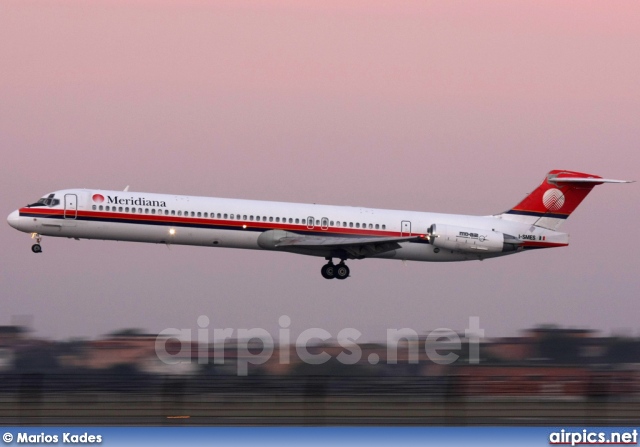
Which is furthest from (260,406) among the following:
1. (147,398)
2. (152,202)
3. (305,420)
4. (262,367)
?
(152,202)

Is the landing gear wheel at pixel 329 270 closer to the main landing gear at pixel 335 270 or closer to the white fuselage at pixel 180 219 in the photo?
the main landing gear at pixel 335 270

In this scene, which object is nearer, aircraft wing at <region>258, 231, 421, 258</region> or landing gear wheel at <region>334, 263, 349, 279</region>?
aircraft wing at <region>258, 231, 421, 258</region>

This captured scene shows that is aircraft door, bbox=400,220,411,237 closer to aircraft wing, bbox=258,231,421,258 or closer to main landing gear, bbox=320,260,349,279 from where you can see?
aircraft wing, bbox=258,231,421,258

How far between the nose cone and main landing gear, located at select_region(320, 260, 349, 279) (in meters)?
→ 11.4

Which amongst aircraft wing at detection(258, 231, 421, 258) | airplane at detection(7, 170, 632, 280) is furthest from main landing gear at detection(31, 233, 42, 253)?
aircraft wing at detection(258, 231, 421, 258)

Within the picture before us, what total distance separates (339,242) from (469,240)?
532cm

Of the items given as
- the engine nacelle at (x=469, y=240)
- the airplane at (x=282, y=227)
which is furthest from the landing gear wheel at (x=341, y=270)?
the engine nacelle at (x=469, y=240)

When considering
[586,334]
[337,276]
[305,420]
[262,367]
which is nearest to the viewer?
[305,420]

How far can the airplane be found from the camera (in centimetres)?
3731

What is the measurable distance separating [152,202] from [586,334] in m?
16.1

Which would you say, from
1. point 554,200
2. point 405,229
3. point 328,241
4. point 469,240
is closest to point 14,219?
point 328,241

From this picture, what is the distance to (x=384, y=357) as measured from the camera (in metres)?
28.6

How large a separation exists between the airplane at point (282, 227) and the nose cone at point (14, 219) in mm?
36

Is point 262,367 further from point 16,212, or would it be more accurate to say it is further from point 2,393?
point 16,212
